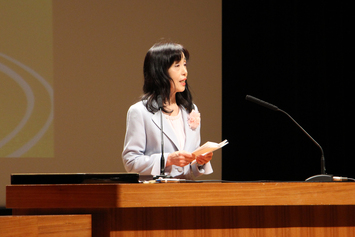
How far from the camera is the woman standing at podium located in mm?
2080

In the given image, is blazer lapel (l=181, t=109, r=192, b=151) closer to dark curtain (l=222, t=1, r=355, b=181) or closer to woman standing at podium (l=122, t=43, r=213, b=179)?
woman standing at podium (l=122, t=43, r=213, b=179)

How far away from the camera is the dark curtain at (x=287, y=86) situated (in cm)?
386

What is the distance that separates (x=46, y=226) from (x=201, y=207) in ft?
1.44

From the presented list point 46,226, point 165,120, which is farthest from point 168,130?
point 46,226

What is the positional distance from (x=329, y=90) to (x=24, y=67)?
2.88 m

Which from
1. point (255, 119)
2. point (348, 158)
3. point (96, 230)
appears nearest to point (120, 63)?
point (255, 119)

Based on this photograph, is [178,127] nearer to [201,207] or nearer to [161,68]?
[161,68]

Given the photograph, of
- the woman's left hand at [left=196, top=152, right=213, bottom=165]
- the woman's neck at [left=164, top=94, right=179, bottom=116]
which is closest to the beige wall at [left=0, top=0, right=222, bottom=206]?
the woman's neck at [left=164, top=94, right=179, bottom=116]

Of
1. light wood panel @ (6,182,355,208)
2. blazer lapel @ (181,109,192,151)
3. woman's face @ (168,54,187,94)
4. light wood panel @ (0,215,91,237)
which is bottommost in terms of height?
light wood panel @ (0,215,91,237)

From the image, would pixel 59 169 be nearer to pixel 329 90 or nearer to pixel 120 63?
pixel 120 63

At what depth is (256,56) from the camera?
4.06m

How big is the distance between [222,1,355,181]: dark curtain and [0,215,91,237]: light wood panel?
10.1 ft

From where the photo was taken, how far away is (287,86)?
4012 millimetres

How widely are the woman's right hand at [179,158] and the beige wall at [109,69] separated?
2.10 metres
